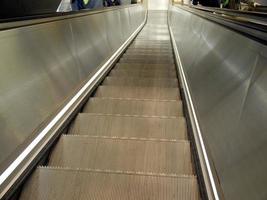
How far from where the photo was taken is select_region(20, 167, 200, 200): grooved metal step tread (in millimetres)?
1686

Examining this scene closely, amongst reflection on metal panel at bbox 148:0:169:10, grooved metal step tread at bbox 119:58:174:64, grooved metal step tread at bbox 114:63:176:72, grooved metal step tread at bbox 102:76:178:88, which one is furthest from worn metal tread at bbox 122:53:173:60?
reflection on metal panel at bbox 148:0:169:10

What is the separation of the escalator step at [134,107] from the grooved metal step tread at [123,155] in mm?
762

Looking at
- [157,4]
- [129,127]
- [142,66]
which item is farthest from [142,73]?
[157,4]

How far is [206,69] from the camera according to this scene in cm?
252

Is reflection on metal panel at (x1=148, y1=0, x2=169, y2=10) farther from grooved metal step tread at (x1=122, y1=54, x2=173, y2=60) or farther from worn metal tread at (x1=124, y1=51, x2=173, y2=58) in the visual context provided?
grooved metal step tread at (x1=122, y1=54, x2=173, y2=60)

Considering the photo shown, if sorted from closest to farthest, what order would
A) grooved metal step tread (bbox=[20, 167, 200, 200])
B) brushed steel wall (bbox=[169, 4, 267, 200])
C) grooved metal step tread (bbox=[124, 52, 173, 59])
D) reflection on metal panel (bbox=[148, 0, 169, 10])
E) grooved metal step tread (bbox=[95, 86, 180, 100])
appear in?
brushed steel wall (bbox=[169, 4, 267, 200]), grooved metal step tread (bbox=[20, 167, 200, 200]), grooved metal step tread (bbox=[95, 86, 180, 100]), grooved metal step tread (bbox=[124, 52, 173, 59]), reflection on metal panel (bbox=[148, 0, 169, 10])

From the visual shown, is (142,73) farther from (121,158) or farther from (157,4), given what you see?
(157,4)

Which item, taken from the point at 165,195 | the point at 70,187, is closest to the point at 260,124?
the point at 165,195

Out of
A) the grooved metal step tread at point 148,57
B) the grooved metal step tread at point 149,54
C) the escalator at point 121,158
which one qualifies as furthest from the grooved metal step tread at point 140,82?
the grooved metal step tread at point 149,54

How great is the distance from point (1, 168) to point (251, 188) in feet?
3.88

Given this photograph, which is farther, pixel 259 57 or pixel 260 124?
pixel 259 57

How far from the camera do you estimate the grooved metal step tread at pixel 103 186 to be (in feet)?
5.53

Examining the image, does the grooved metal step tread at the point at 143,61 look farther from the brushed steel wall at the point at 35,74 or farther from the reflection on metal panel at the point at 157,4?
the reflection on metal panel at the point at 157,4

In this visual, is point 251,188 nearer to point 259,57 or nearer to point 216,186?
point 216,186
